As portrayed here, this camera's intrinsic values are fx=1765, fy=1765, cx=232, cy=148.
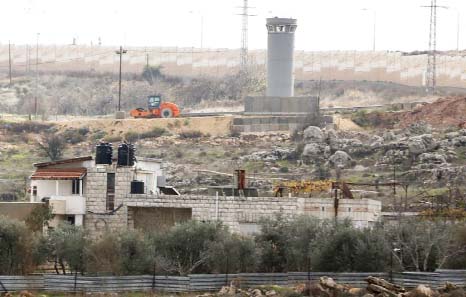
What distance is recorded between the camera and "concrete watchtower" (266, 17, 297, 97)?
313 feet

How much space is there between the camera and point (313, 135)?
8125cm

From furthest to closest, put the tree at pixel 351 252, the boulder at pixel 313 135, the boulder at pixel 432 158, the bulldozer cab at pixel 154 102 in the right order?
1. the bulldozer cab at pixel 154 102
2. the boulder at pixel 313 135
3. the boulder at pixel 432 158
4. the tree at pixel 351 252

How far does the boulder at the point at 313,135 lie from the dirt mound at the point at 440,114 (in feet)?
20.0

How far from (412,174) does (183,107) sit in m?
48.2

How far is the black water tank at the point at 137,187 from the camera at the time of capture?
157 ft

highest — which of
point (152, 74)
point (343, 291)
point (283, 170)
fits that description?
point (152, 74)

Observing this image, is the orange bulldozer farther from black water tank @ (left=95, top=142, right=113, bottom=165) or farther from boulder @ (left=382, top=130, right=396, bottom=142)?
black water tank @ (left=95, top=142, right=113, bottom=165)

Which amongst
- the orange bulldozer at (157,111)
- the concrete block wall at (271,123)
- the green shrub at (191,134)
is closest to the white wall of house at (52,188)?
the green shrub at (191,134)

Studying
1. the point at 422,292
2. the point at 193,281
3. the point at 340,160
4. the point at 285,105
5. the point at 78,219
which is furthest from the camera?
the point at 285,105

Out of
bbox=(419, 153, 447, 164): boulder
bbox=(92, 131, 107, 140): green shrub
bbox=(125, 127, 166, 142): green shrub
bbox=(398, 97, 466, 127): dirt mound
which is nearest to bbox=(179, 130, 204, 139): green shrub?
bbox=(125, 127, 166, 142): green shrub

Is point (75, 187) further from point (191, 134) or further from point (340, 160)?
point (191, 134)

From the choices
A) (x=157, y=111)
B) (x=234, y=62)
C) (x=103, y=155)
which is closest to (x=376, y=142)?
(x=157, y=111)

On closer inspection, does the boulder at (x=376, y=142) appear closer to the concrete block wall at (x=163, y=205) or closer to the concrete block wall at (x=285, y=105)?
the concrete block wall at (x=285, y=105)

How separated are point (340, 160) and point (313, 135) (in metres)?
6.22
